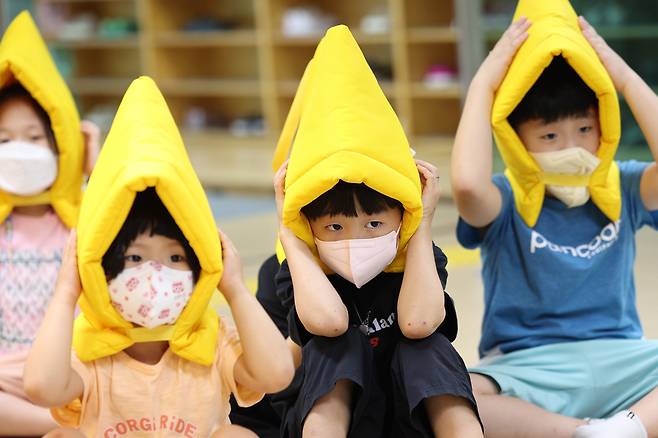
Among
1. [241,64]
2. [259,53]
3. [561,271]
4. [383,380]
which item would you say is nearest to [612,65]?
[561,271]

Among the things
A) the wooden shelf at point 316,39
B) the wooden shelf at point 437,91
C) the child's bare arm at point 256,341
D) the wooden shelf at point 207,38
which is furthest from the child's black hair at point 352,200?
the wooden shelf at point 207,38

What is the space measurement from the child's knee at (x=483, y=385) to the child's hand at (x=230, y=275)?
586 mm

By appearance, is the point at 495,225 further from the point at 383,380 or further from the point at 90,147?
the point at 90,147

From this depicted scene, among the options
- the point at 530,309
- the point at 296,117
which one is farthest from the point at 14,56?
the point at 530,309

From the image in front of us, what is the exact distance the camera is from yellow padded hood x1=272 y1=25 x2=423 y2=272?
2.03 meters

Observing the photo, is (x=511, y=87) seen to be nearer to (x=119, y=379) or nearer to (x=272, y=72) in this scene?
(x=119, y=379)

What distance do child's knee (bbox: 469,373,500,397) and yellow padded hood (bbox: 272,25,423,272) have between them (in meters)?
0.32

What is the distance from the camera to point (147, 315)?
1.95 m

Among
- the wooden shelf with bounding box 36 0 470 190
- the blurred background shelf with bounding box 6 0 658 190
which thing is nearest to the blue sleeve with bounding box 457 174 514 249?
the blurred background shelf with bounding box 6 0 658 190

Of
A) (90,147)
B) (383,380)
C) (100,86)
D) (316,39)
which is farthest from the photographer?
(100,86)

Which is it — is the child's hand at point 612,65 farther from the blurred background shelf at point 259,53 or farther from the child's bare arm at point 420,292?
the blurred background shelf at point 259,53

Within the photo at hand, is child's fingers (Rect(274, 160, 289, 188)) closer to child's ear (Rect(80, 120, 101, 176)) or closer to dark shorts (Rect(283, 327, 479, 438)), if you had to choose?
dark shorts (Rect(283, 327, 479, 438))

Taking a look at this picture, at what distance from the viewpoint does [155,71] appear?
736cm

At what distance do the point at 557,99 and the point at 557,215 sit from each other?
0.80 feet
